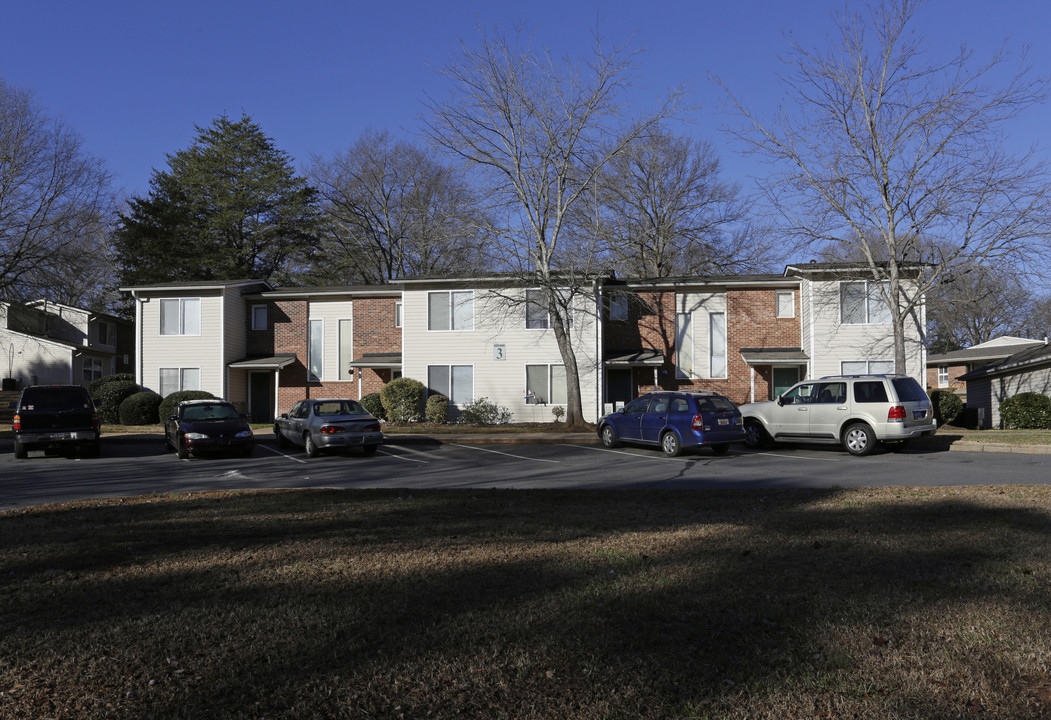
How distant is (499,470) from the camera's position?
15.3 meters

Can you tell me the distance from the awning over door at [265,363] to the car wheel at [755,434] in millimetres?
18912

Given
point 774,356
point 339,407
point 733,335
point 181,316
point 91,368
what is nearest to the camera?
point 339,407

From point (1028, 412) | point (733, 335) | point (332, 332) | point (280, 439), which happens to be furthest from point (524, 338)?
point (1028, 412)

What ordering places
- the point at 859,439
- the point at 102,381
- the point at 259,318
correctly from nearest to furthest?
the point at 859,439 < the point at 102,381 < the point at 259,318

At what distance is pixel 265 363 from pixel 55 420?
12.4 meters

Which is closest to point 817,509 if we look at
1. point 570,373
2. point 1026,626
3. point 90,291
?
point 1026,626

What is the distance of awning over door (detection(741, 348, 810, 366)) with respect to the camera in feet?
92.2

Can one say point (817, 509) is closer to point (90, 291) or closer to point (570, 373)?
point (570, 373)

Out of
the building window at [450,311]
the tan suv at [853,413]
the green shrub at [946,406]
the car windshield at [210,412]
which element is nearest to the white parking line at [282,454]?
the car windshield at [210,412]

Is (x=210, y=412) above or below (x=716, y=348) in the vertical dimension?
below

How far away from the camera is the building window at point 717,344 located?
2972cm

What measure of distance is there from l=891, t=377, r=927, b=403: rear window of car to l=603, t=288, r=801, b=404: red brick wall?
1137cm

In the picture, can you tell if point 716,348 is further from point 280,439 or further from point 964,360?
point 964,360

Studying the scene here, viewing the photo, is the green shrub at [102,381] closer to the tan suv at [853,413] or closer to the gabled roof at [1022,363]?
the tan suv at [853,413]
